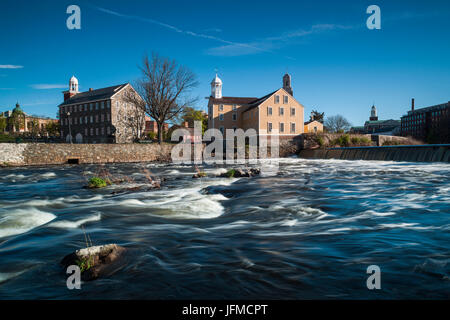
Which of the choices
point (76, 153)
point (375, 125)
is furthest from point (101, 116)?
point (375, 125)

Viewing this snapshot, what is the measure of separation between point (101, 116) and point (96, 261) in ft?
213

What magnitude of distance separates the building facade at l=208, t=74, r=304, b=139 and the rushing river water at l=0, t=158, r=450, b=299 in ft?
126

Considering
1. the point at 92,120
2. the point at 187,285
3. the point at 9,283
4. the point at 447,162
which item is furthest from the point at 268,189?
the point at 92,120

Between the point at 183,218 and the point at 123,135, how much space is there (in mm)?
59165

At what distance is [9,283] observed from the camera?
3.26 m

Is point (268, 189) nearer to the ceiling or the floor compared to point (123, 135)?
nearer to the floor

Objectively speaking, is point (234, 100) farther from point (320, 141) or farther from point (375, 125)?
point (375, 125)

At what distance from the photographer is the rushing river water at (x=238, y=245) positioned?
3037 millimetres

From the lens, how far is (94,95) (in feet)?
217

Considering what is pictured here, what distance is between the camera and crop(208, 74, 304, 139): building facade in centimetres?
4628

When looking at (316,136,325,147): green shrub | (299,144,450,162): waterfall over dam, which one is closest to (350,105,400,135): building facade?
(316,136,325,147): green shrub

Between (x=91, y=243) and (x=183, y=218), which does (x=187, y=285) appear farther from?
(x=183, y=218)

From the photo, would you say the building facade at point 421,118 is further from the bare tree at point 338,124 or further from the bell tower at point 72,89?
the bell tower at point 72,89
